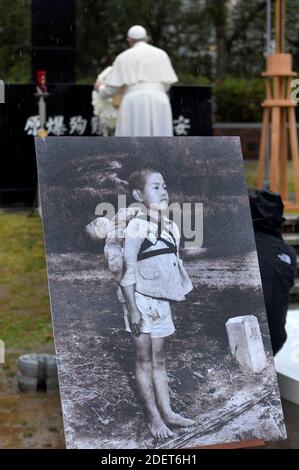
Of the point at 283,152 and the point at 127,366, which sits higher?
the point at 283,152

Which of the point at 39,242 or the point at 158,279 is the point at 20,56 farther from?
the point at 158,279

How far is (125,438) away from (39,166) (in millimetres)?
1229

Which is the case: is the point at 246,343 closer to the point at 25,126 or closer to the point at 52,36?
the point at 25,126

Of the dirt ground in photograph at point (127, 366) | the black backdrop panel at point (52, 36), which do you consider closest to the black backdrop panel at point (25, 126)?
the black backdrop panel at point (52, 36)

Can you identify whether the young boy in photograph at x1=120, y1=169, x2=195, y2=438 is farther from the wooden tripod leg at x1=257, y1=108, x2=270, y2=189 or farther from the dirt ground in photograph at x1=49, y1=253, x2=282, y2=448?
the wooden tripod leg at x1=257, y1=108, x2=270, y2=189

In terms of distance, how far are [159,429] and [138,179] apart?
1.10 meters

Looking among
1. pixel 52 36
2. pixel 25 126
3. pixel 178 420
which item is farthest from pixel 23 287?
pixel 52 36

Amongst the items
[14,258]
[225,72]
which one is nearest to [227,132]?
[225,72]

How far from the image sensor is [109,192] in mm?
3797

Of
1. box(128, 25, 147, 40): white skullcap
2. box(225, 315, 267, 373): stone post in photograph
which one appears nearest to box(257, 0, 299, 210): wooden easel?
box(128, 25, 147, 40): white skullcap

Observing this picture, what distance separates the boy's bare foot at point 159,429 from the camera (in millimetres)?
3457

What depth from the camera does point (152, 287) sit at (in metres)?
3.71

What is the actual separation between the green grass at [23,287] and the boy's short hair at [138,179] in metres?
2.26

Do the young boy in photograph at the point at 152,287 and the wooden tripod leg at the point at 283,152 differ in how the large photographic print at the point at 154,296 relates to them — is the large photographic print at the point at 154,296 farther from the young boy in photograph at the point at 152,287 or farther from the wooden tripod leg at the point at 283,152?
the wooden tripod leg at the point at 283,152
